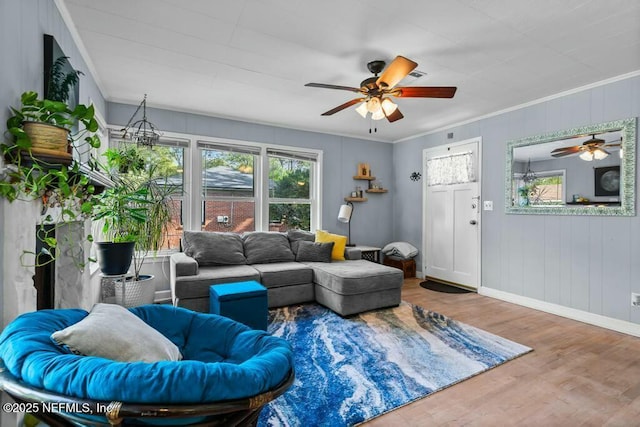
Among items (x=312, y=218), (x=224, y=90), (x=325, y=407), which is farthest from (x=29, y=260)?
(x=312, y=218)

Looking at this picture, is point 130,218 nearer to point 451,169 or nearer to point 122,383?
point 122,383

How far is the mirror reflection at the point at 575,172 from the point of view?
3002 mm

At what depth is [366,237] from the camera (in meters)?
5.53

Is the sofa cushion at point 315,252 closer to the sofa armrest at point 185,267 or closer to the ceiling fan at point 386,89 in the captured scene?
the sofa armrest at point 185,267

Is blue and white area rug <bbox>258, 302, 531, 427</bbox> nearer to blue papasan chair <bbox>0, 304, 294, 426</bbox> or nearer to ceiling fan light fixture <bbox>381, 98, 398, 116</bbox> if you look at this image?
blue papasan chair <bbox>0, 304, 294, 426</bbox>

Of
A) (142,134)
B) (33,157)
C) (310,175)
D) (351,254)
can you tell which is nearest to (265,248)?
(351,254)

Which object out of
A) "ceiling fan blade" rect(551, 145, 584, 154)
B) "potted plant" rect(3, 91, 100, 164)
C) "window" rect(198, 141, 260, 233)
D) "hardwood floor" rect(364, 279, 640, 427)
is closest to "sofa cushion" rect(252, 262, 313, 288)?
"window" rect(198, 141, 260, 233)

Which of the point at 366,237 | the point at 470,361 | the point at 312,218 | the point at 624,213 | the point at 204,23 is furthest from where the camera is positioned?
the point at 366,237

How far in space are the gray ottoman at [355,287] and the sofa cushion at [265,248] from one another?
1.83ft

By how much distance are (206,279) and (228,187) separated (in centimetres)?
167

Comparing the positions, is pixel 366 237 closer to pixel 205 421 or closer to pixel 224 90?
pixel 224 90

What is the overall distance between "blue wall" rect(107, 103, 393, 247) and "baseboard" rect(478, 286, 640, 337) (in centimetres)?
204

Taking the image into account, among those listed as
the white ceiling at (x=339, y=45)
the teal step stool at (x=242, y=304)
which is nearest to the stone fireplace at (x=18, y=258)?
the teal step stool at (x=242, y=304)

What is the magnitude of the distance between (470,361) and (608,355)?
3.92ft
